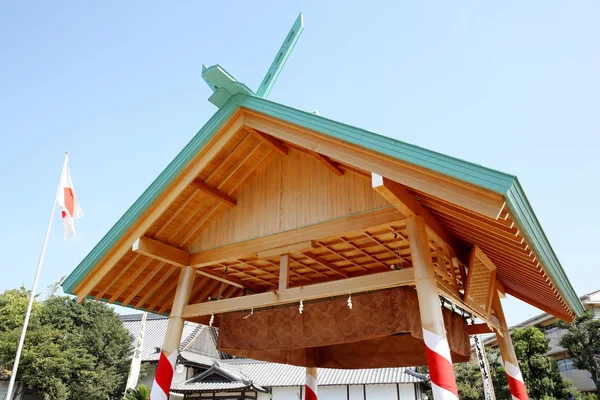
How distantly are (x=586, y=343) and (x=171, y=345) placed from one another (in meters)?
19.6

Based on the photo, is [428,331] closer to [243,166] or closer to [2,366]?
[243,166]

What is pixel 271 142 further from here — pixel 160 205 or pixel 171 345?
pixel 171 345

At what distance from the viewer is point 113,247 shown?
19.1 ft

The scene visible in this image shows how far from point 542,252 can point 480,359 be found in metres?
10.6

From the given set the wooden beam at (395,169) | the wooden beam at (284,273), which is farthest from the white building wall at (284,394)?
the wooden beam at (395,169)

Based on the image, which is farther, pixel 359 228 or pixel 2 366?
pixel 2 366

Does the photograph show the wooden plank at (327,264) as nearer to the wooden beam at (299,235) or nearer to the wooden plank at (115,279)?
the wooden beam at (299,235)

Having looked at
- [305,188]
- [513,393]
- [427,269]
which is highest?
[305,188]

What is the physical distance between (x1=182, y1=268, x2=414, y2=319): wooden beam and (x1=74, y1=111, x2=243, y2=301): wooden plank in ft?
4.36

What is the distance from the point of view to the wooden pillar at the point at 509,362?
6.07 metres

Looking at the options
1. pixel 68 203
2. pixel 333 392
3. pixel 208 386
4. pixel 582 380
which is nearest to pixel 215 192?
pixel 68 203

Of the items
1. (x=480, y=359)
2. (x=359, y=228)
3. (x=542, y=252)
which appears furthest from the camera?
(x=480, y=359)

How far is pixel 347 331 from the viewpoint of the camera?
6258 millimetres

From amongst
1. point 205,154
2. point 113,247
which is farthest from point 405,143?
point 113,247
